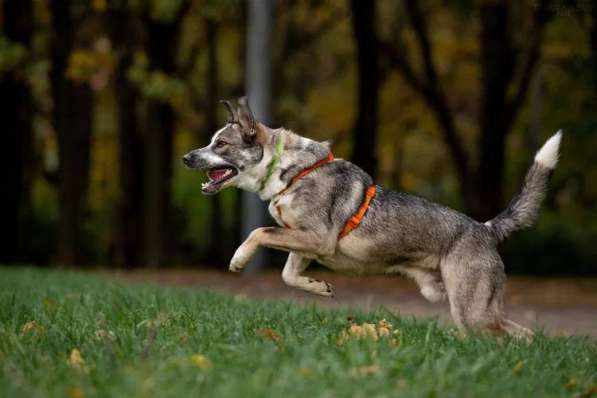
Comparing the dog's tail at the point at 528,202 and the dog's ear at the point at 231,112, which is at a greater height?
the dog's ear at the point at 231,112

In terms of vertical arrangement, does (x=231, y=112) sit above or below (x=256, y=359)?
above

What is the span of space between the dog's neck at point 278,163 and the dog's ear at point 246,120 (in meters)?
0.17

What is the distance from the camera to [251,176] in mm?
7973

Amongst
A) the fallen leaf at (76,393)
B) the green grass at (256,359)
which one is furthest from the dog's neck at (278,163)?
the fallen leaf at (76,393)

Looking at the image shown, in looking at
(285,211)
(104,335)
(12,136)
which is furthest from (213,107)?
(104,335)

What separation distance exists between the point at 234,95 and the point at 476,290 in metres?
21.1

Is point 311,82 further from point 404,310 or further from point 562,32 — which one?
point 404,310

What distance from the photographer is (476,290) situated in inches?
300

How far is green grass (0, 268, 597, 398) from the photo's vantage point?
4.64m

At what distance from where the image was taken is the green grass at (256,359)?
4.64 metres

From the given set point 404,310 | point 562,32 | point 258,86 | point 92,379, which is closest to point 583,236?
point 562,32

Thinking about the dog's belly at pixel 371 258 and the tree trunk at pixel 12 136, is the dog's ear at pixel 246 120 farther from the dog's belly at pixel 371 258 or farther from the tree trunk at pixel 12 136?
the tree trunk at pixel 12 136

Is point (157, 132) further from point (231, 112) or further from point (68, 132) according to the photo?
point (231, 112)

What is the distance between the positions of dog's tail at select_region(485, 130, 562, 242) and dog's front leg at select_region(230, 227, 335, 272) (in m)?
1.51
